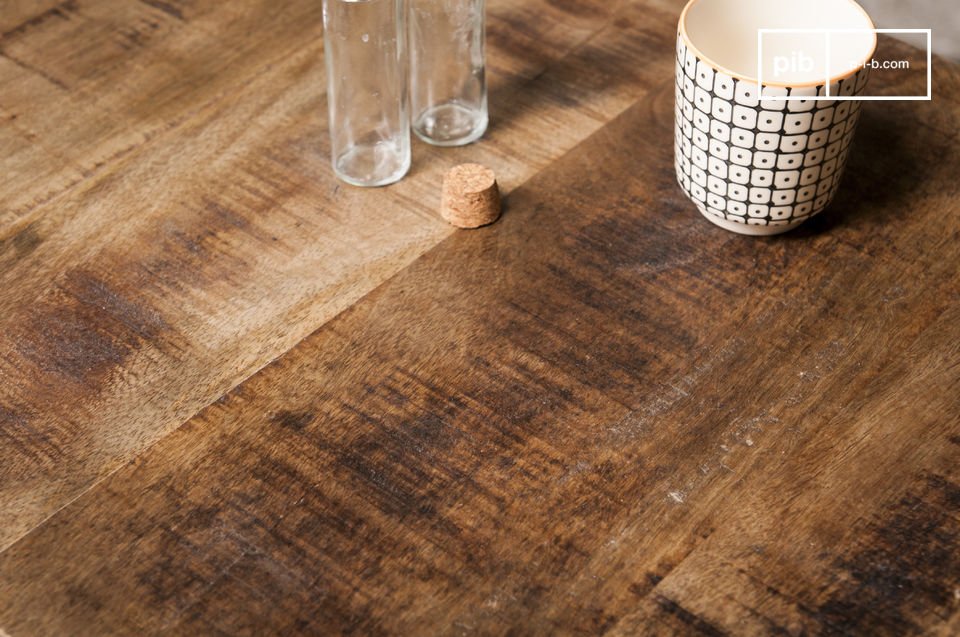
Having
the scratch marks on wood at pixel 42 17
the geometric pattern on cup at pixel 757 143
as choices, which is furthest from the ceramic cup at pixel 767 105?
the scratch marks on wood at pixel 42 17

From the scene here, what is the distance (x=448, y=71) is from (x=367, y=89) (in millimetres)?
102

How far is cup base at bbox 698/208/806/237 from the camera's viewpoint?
1090 millimetres

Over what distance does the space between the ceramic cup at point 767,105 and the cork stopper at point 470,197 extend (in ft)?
0.54

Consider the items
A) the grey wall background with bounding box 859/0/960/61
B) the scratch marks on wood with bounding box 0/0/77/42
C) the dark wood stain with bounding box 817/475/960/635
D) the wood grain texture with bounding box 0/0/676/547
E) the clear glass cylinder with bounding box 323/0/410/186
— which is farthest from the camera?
the grey wall background with bounding box 859/0/960/61

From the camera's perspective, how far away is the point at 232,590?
83 cm

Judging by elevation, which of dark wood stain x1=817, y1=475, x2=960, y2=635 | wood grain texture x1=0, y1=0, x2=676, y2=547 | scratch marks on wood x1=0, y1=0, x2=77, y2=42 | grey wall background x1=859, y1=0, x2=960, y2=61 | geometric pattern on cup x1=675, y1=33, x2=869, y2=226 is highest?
geometric pattern on cup x1=675, y1=33, x2=869, y2=226

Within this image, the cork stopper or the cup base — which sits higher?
the cork stopper

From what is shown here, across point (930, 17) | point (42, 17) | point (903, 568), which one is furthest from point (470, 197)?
point (930, 17)

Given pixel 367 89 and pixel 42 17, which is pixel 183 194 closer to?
pixel 367 89

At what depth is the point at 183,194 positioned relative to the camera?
1.13m

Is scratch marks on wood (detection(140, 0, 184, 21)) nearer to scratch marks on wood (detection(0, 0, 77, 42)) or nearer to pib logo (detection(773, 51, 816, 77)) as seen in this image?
scratch marks on wood (detection(0, 0, 77, 42))

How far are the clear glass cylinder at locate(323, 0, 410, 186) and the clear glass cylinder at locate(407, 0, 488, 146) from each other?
2.2 inches

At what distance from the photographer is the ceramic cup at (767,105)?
38.7 inches

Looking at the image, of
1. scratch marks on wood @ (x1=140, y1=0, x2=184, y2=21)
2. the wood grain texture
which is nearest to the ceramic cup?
→ the wood grain texture
